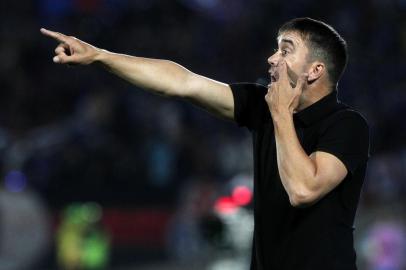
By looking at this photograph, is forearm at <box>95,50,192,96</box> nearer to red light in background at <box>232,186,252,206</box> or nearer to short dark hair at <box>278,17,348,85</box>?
short dark hair at <box>278,17,348,85</box>

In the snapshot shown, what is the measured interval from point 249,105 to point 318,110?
33cm

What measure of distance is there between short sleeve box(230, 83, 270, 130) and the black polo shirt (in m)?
0.17

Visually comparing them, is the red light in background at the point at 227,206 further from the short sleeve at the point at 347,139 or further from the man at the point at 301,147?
the short sleeve at the point at 347,139

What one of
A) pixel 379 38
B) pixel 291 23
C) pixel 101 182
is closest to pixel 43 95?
pixel 101 182

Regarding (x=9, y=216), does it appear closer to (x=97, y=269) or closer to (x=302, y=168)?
(x=97, y=269)

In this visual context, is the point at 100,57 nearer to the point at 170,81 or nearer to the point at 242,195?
the point at 170,81

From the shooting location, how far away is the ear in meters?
3.93

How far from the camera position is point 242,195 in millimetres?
8023

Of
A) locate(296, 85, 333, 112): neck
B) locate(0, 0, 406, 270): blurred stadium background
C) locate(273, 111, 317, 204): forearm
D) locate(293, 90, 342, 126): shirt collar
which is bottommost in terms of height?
locate(273, 111, 317, 204): forearm

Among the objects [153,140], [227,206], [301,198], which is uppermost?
[153,140]

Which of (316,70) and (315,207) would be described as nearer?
(315,207)

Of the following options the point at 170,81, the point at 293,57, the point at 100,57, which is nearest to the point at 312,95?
the point at 293,57

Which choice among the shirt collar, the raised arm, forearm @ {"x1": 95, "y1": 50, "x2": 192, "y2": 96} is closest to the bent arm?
the shirt collar

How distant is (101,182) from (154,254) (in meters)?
0.92
